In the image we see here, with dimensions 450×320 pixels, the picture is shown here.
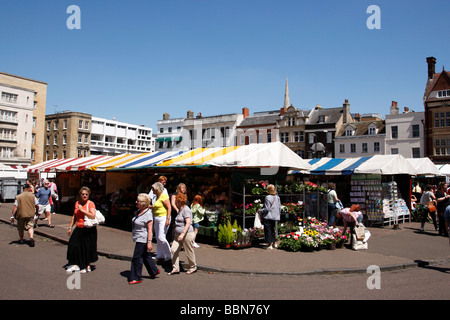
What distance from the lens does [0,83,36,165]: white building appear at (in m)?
52.7

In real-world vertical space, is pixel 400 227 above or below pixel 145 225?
below

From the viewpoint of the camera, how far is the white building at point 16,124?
173 ft

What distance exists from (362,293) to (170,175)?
32.0 feet

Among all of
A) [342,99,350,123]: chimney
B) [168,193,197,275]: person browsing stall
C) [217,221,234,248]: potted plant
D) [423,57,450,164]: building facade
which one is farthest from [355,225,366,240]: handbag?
[342,99,350,123]: chimney

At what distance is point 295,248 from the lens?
9.81 m

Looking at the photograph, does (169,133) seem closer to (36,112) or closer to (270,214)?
(36,112)

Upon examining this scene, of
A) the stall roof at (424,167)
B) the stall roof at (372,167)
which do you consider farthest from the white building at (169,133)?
the stall roof at (372,167)

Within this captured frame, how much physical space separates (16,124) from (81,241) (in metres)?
55.4

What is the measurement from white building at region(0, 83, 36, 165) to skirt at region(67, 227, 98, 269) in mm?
52904

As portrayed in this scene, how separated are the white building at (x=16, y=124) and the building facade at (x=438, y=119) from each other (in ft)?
186

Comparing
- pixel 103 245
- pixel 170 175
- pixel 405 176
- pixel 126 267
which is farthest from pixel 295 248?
pixel 405 176

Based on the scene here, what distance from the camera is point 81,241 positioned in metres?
7.41

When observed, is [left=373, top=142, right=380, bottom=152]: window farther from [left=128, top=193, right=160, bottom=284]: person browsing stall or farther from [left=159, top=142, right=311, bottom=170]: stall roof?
[left=128, top=193, right=160, bottom=284]: person browsing stall

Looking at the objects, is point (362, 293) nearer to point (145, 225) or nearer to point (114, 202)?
point (145, 225)
